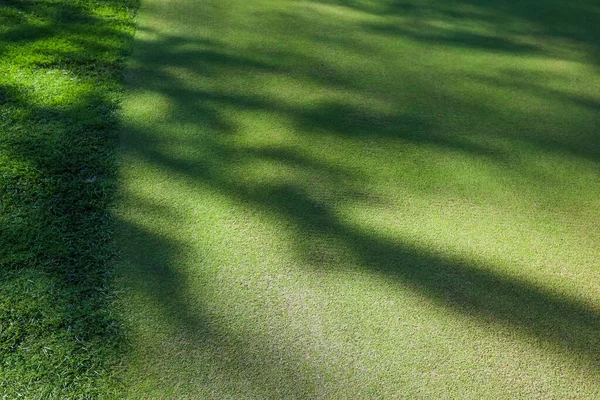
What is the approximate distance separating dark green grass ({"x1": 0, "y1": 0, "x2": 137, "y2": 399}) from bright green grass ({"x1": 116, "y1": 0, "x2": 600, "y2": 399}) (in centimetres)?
10

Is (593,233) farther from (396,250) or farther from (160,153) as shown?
(160,153)

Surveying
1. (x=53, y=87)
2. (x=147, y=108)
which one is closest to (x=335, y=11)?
(x=147, y=108)

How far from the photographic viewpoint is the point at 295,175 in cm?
240

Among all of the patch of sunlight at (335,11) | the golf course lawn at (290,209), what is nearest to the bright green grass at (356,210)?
the golf course lawn at (290,209)

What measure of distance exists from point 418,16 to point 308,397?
2.87 meters

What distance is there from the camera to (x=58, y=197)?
219cm

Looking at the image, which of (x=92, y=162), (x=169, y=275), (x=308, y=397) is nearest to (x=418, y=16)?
(x=92, y=162)

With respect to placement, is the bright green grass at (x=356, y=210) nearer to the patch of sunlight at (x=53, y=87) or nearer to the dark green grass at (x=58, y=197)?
the dark green grass at (x=58, y=197)

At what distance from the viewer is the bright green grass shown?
5.58 feet

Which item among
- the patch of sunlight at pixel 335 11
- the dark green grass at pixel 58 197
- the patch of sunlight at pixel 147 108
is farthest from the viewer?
the patch of sunlight at pixel 335 11

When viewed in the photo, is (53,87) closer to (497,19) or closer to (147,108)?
(147,108)

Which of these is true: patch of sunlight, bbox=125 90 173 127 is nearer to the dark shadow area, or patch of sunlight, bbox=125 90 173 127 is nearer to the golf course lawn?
the golf course lawn

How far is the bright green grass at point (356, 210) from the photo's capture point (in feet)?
5.58

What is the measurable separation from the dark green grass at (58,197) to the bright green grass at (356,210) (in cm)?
10
